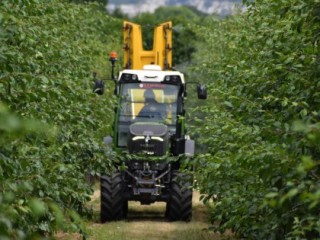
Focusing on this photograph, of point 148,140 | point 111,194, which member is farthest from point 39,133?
point 148,140

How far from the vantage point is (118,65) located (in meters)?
33.8

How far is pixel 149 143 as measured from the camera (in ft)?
59.7

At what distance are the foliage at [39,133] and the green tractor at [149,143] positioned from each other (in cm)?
305

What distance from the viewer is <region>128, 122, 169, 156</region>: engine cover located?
59.6ft

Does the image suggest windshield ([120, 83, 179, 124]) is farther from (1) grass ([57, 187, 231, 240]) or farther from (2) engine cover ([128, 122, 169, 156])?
(1) grass ([57, 187, 231, 240])

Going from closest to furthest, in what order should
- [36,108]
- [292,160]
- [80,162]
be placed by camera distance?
[292,160]
[36,108]
[80,162]

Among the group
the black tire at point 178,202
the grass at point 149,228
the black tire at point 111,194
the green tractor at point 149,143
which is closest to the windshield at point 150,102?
the green tractor at point 149,143

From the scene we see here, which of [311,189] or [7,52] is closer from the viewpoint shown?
[311,189]

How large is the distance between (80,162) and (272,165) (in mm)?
5641

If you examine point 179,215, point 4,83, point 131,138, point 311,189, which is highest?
point 4,83

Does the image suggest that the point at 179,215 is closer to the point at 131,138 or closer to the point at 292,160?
the point at 131,138

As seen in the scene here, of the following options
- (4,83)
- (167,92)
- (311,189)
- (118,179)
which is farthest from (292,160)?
(167,92)

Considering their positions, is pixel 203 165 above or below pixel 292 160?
below

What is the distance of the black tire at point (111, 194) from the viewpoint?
17469 mm
